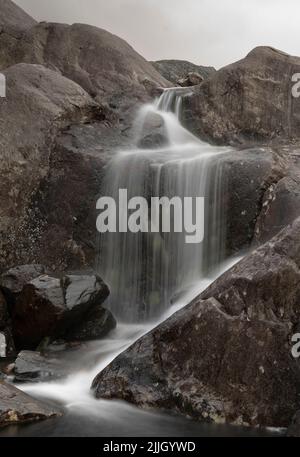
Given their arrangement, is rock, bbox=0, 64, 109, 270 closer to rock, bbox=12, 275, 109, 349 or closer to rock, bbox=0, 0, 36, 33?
rock, bbox=12, 275, 109, 349

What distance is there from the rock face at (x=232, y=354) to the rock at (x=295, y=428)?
31 centimetres

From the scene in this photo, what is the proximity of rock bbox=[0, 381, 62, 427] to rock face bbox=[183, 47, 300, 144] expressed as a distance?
937 cm

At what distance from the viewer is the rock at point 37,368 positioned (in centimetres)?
746

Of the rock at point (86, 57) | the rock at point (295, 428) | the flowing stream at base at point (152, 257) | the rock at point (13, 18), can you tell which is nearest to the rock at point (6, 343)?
the flowing stream at base at point (152, 257)

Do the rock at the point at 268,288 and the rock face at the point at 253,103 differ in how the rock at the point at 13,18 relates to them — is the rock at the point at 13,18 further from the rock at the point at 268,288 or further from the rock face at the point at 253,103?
the rock at the point at 268,288

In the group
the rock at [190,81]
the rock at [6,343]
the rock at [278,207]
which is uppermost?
the rock at [190,81]

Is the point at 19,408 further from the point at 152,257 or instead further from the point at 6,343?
the point at 152,257

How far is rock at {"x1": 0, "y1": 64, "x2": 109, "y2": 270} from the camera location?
1131 cm

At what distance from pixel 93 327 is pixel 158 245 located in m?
2.12

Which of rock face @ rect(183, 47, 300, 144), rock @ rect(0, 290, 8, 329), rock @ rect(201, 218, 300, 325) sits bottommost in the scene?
rock @ rect(0, 290, 8, 329)

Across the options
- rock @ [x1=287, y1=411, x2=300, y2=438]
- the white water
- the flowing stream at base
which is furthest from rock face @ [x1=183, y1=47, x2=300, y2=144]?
rock @ [x1=287, y1=411, x2=300, y2=438]

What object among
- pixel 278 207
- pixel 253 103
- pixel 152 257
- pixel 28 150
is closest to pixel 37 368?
pixel 152 257

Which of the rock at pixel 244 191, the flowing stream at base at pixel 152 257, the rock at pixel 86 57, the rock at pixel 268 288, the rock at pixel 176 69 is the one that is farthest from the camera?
the rock at pixel 176 69
